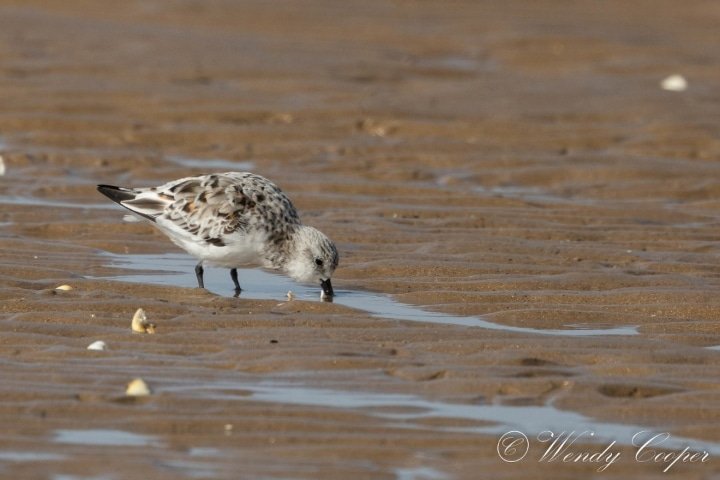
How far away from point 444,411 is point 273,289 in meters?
3.65

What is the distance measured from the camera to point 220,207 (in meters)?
10.2

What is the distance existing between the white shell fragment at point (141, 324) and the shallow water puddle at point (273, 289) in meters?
1.43

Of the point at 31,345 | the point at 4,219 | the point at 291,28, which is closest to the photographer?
the point at 31,345

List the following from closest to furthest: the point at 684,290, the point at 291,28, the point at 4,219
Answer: the point at 684,290 < the point at 4,219 < the point at 291,28

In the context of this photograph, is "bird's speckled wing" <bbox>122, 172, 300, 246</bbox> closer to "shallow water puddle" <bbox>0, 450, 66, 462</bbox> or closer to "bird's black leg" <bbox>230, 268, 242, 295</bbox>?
"bird's black leg" <bbox>230, 268, 242, 295</bbox>

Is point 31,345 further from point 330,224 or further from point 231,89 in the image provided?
point 231,89

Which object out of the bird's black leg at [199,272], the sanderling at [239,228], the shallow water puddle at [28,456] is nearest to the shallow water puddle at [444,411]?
the shallow water puddle at [28,456]

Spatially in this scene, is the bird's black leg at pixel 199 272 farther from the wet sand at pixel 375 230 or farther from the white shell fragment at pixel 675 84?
the white shell fragment at pixel 675 84

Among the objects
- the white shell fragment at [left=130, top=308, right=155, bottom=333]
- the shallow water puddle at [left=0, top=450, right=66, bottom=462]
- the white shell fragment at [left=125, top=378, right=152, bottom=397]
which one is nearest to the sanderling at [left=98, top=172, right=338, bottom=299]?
the white shell fragment at [left=130, top=308, right=155, bottom=333]

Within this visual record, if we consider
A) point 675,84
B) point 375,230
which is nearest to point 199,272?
point 375,230

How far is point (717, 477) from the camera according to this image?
625 cm

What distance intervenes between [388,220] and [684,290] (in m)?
3.00

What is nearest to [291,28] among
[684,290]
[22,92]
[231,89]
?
[231,89]

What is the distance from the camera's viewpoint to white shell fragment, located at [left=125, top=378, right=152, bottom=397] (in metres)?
7.06
